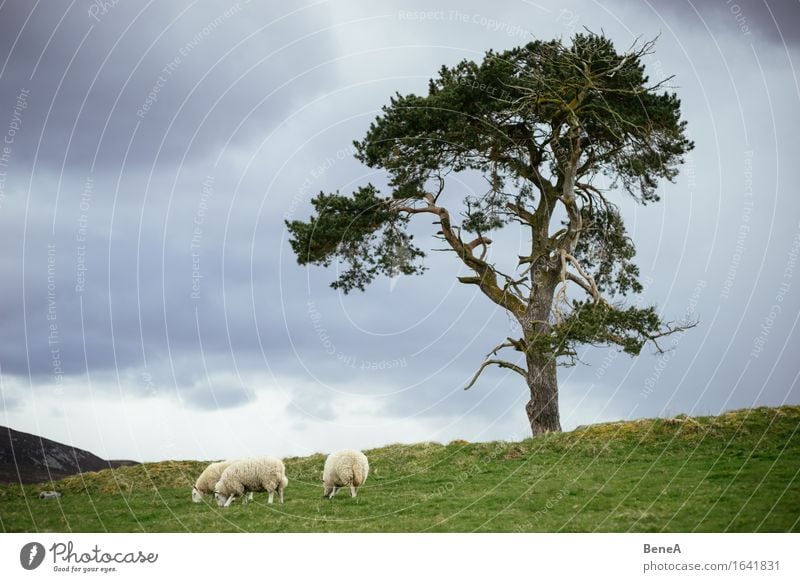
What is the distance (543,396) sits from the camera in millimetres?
26234

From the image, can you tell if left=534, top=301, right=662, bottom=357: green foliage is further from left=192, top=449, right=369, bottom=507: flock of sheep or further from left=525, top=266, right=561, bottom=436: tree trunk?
left=192, top=449, right=369, bottom=507: flock of sheep

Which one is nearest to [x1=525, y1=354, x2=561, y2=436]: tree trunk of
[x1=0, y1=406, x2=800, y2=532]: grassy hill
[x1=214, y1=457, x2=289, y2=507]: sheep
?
[x1=0, y1=406, x2=800, y2=532]: grassy hill

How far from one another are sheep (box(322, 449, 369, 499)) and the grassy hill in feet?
1.31

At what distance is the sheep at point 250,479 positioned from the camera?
18.0m

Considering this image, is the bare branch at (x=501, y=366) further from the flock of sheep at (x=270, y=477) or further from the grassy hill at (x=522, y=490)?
the flock of sheep at (x=270, y=477)

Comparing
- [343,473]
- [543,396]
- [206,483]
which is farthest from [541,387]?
[206,483]

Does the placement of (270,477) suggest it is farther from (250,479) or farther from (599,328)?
(599,328)

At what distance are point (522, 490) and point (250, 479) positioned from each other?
6.30m

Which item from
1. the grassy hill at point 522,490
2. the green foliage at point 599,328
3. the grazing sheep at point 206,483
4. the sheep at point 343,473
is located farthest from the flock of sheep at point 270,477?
the green foliage at point 599,328

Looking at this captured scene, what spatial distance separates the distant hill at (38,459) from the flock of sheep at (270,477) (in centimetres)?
1153

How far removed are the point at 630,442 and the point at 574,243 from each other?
804cm

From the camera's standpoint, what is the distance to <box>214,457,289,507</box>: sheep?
18.0m

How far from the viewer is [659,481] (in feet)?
58.1
